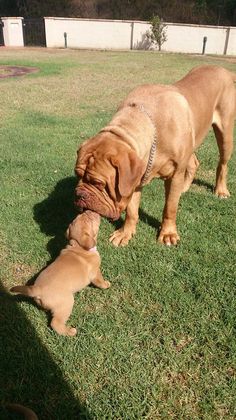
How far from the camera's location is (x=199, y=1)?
100 ft

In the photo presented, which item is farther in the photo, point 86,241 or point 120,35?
point 120,35

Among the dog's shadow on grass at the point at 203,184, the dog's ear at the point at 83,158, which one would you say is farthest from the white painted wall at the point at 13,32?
the dog's ear at the point at 83,158

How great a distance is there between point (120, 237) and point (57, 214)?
89 cm

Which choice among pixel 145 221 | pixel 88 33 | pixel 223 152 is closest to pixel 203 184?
pixel 223 152

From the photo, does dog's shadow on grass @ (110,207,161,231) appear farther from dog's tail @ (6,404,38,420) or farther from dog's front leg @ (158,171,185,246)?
dog's tail @ (6,404,38,420)

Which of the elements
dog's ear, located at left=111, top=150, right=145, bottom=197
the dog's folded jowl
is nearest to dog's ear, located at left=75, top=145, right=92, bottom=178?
the dog's folded jowl

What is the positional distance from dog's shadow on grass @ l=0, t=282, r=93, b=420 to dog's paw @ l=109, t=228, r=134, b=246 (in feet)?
4.18

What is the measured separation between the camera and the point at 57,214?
4465 millimetres

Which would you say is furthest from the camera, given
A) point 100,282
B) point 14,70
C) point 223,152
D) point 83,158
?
point 14,70

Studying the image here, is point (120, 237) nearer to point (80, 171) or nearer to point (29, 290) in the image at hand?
point (80, 171)

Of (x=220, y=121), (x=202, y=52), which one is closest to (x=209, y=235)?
(x=220, y=121)

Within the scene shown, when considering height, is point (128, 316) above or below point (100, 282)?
below

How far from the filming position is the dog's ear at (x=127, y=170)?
2.89m

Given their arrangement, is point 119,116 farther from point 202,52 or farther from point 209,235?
A: point 202,52
